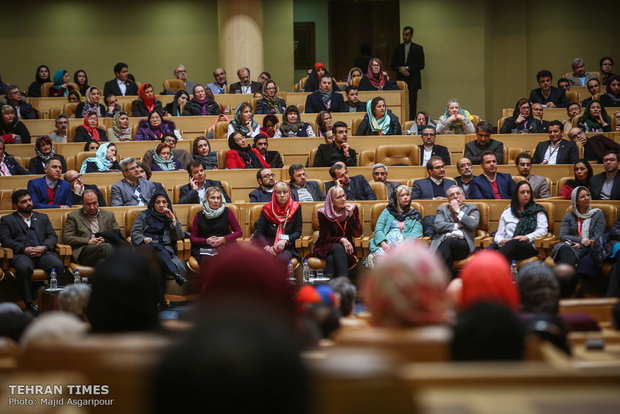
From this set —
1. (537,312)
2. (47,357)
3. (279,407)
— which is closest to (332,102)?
(537,312)

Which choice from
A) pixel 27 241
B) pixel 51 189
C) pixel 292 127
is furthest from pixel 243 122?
pixel 27 241

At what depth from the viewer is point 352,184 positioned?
6.82 meters

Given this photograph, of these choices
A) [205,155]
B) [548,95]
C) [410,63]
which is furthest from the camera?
[410,63]

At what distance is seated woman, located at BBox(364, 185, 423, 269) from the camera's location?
5.94 m

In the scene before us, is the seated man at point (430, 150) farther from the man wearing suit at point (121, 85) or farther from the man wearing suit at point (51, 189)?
the man wearing suit at point (121, 85)

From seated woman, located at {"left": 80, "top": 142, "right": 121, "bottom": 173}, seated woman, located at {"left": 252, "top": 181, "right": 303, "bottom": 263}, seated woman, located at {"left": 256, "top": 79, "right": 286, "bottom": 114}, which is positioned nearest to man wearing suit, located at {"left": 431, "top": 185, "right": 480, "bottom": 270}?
seated woman, located at {"left": 252, "top": 181, "right": 303, "bottom": 263}

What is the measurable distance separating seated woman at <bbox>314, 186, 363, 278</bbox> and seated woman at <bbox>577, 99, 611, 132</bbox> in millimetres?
3699

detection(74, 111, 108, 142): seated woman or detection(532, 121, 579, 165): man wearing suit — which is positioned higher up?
detection(74, 111, 108, 142): seated woman

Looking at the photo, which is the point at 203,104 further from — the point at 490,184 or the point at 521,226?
the point at 521,226

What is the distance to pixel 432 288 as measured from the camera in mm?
1974

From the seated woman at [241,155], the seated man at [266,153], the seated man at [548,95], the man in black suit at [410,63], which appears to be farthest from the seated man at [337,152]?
the man in black suit at [410,63]

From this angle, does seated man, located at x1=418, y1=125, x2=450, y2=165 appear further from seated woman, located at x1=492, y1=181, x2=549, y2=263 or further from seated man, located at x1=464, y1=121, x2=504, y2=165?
seated woman, located at x1=492, y1=181, x2=549, y2=263

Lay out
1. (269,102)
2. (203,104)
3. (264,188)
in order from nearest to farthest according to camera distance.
→ (264,188), (269,102), (203,104)

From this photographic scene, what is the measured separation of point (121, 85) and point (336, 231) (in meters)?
6.11
